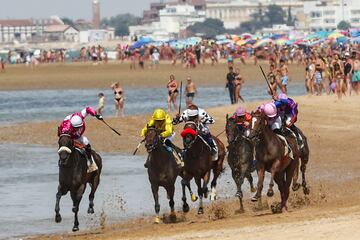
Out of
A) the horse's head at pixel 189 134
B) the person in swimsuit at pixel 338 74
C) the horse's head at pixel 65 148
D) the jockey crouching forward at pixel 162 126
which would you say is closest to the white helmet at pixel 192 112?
the horse's head at pixel 189 134

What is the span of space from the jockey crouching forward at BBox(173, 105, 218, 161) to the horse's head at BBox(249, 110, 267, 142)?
5.23 feet

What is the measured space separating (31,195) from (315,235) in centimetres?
989

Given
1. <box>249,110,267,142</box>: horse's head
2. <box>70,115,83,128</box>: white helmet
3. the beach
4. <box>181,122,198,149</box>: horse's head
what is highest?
<box>70,115,83,128</box>: white helmet

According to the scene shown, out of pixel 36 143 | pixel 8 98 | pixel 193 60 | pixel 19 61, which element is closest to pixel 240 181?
pixel 36 143

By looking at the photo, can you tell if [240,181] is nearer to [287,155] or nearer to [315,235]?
[287,155]

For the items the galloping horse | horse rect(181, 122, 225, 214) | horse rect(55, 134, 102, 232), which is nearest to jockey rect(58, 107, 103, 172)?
horse rect(55, 134, 102, 232)

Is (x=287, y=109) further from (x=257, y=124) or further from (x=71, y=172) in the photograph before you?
(x=71, y=172)

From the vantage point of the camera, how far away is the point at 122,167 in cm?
2953

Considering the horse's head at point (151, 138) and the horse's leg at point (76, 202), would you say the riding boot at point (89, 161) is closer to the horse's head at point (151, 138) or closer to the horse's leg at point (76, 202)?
the horse's leg at point (76, 202)

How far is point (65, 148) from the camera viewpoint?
63.1ft

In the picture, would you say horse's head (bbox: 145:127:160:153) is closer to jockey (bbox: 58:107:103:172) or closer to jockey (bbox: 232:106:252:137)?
jockey (bbox: 58:107:103:172)

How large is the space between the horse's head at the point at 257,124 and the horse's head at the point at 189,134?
1105 mm

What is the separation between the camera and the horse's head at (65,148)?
756 inches

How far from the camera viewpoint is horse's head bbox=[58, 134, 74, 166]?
1920 cm
